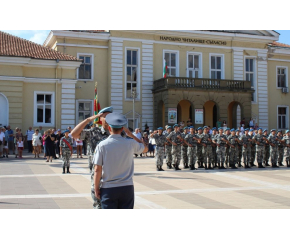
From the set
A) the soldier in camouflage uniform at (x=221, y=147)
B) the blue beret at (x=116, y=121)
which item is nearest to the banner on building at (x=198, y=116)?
the soldier in camouflage uniform at (x=221, y=147)

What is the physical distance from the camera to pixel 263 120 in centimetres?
3731

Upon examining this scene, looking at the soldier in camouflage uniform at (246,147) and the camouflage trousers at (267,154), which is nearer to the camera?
the soldier in camouflage uniform at (246,147)

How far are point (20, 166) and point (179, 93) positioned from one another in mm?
Result: 16471

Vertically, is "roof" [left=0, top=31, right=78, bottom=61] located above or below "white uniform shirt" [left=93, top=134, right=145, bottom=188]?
above

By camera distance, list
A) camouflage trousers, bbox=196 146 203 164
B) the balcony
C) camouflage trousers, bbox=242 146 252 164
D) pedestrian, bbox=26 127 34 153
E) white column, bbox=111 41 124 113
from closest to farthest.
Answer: camouflage trousers, bbox=196 146 203 164 < camouflage trousers, bbox=242 146 252 164 < pedestrian, bbox=26 127 34 153 < the balcony < white column, bbox=111 41 124 113

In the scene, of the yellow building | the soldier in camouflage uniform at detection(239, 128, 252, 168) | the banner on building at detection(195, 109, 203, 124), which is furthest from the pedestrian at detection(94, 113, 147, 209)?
the banner on building at detection(195, 109, 203, 124)

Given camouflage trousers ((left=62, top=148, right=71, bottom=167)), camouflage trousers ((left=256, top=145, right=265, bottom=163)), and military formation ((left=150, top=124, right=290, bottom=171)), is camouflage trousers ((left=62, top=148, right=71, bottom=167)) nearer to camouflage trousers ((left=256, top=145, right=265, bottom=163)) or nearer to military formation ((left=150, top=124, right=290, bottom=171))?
military formation ((left=150, top=124, right=290, bottom=171))

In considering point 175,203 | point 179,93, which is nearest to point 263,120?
point 179,93

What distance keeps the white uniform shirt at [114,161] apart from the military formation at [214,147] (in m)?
11.6

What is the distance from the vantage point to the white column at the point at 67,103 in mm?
28703

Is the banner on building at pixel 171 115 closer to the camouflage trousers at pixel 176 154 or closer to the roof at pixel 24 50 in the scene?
the roof at pixel 24 50

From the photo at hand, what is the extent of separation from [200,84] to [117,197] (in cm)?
2781

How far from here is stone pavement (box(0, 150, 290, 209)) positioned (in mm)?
9062

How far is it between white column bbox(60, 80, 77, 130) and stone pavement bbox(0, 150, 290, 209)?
39.6 feet
